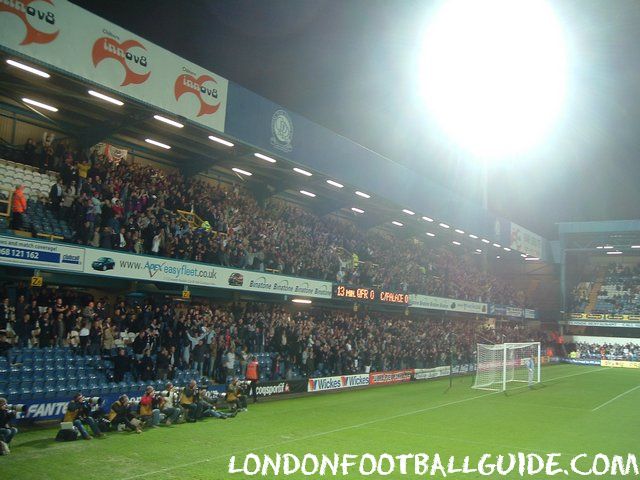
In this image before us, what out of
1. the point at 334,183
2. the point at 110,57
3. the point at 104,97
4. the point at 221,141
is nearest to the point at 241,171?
the point at 334,183

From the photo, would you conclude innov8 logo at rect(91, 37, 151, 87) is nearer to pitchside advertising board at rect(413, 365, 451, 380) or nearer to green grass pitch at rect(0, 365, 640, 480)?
green grass pitch at rect(0, 365, 640, 480)

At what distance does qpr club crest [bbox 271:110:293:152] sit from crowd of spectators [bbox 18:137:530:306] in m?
4.02

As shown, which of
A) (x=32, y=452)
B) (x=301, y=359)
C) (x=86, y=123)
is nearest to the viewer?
(x=32, y=452)

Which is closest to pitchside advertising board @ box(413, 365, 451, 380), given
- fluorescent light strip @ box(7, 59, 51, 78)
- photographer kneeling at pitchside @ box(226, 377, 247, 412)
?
photographer kneeling at pitchside @ box(226, 377, 247, 412)

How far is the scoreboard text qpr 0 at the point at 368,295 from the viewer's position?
29342 millimetres

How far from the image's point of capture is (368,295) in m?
31.3

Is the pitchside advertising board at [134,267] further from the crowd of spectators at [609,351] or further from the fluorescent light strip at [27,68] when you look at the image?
the crowd of spectators at [609,351]

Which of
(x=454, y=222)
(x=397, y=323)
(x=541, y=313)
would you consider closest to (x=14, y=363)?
(x=397, y=323)

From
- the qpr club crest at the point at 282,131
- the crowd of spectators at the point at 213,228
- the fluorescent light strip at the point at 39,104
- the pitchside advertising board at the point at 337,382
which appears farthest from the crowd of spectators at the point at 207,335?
the qpr club crest at the point at 282,131

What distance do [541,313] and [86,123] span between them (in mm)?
51889

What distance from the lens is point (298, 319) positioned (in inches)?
1126

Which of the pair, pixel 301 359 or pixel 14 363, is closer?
pixel 14 363

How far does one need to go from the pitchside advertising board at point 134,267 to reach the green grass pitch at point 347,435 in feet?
16.0

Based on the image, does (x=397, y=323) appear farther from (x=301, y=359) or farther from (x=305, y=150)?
(x=305, y=150)
